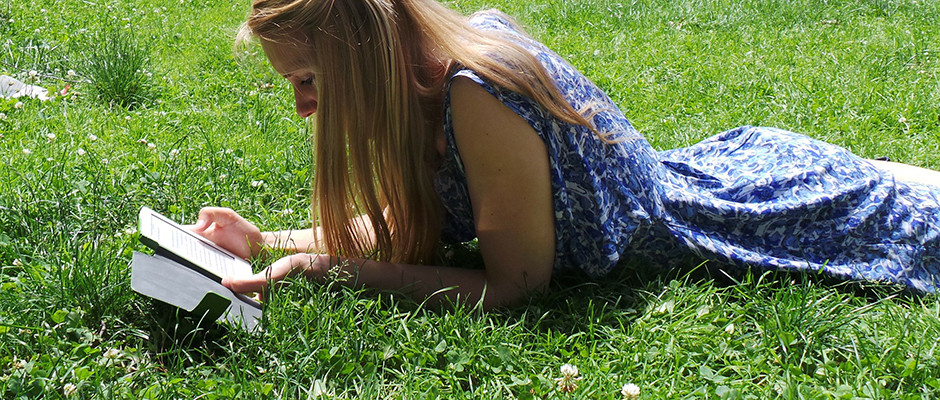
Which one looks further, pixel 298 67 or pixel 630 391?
pixel 298 67

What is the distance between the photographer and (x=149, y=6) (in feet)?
20.0

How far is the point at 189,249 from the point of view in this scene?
2.21m

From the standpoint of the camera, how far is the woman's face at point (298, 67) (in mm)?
2061

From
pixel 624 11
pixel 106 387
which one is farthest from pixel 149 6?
pixel 106 387

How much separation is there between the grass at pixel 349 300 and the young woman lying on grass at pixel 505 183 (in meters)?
0.09

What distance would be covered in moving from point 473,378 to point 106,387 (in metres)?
0.79

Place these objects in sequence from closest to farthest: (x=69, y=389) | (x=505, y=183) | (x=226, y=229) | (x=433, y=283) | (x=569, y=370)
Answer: (x=69, y=389) → (x=569, y=370) → (x=505, y=183) → (x=433, y=283) → (x=226, y=229)

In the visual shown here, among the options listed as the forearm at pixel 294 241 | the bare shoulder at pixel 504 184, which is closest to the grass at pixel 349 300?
the bare shoulder at pixel 504 184

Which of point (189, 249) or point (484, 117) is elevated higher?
point (484, 117)

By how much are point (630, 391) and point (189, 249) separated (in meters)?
1.14

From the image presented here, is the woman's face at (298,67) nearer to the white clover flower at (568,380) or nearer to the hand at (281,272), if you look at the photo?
the hand at (281,272)

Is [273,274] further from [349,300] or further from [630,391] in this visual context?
[630,391]

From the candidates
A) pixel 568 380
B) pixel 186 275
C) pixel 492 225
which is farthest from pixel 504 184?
pixel 186 275

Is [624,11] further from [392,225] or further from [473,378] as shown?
[473,378]
